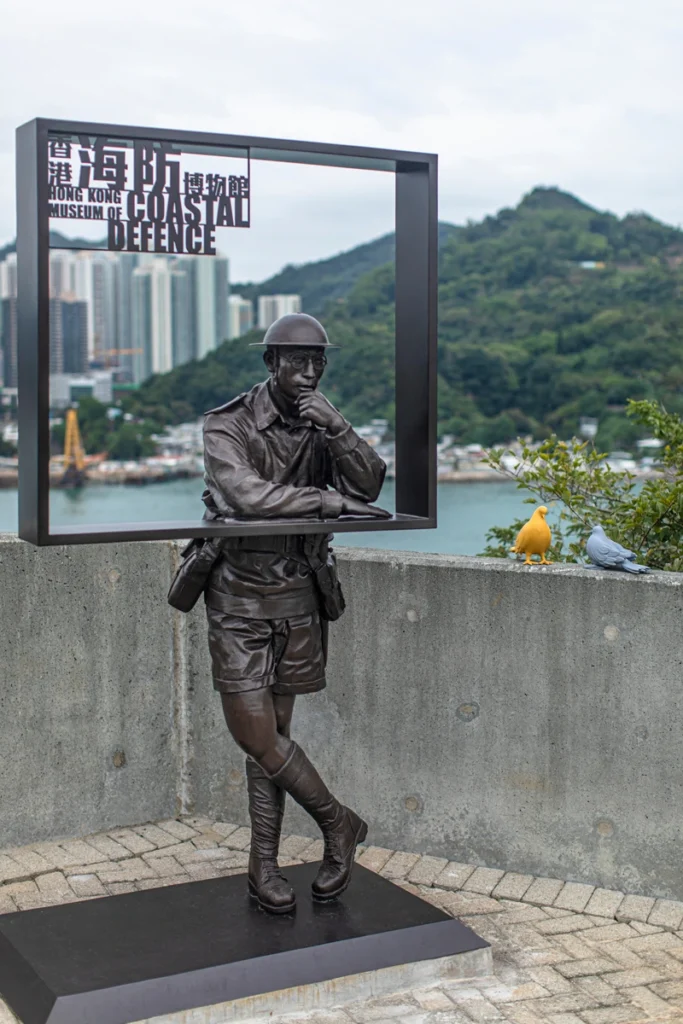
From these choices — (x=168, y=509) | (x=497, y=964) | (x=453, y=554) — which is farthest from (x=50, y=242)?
(x=497, y=964)

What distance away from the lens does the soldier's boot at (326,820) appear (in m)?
5.06

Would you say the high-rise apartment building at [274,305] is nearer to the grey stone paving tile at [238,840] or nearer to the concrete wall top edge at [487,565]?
the concrete wall top edge at [487,565]

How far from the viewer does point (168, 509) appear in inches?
252

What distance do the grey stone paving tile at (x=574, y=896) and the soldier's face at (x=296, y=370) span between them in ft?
7.95

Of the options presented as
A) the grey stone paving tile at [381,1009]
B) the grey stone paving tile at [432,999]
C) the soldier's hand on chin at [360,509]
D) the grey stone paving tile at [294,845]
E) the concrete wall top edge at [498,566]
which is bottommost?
the grey stone paving tile at [381,1009]

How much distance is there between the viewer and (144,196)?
4578 millimetres

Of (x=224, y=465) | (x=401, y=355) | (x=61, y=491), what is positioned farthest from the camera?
(x=61, y=491)

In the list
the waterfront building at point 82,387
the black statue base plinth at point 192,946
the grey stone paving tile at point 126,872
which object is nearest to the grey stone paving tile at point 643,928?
the black statue base plinth at point 192,946

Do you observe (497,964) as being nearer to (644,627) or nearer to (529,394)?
(644,627)

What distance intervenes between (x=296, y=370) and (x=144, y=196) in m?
0.83

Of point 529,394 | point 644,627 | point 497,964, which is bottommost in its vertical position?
point 497,964

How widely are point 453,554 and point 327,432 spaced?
1.53 meters

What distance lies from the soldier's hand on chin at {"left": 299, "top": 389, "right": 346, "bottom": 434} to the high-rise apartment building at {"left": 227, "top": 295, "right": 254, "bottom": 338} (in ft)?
5.07

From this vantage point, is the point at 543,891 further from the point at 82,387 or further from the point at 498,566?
the point at 82,387
